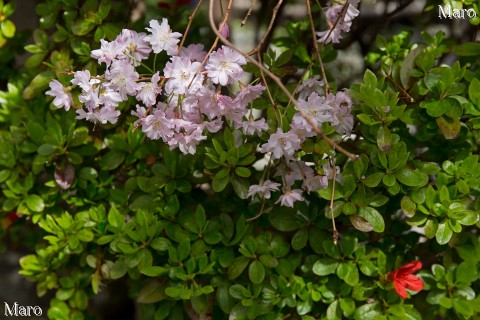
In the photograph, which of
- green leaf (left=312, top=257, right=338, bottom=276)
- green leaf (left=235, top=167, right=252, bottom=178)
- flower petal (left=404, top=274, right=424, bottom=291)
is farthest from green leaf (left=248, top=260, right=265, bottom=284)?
flower petal (left=404, top=274, right=424, bottom=291)

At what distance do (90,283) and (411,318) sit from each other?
862 millimetres

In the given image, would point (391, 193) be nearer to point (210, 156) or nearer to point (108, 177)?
point (210, 156)

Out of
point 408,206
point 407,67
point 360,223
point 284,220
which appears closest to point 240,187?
point 284,220

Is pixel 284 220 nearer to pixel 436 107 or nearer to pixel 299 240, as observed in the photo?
pixel 299 240

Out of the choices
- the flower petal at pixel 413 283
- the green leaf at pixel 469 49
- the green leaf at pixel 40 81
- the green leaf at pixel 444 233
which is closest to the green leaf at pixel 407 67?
the green leaf at pixel 469 49

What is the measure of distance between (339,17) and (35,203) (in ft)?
3.07

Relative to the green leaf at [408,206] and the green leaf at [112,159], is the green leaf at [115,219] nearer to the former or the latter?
the green leaf at [112,159]

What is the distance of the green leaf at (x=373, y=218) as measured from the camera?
141 cm

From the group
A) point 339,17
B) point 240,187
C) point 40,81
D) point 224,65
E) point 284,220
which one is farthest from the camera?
point 40,81

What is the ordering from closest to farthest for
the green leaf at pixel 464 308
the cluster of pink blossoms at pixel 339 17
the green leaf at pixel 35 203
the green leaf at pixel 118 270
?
the cluster of pink blossoms at pixel 339 17, the green leaf at pixel 464 308, the green leaf at pixel 118 270, the green leaf at pixel 35 203

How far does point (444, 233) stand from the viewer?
1.42 meters

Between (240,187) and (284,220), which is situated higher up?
(240,187)

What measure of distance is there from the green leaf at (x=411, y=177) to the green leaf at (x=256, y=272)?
382mm

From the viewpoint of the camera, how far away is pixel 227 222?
1.58m
